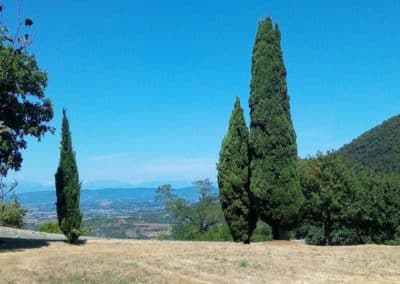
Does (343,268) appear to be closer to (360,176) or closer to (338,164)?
(338,164)

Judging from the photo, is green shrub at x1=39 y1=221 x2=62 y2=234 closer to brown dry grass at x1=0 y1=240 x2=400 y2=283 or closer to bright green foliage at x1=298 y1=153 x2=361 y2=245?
brown dry grass at x1=0 y1=240 x2=400 y2=283

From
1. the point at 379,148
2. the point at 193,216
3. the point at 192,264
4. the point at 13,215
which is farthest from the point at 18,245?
the point at 379,148

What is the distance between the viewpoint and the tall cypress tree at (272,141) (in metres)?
25.3

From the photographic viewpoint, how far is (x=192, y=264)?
1839 cm

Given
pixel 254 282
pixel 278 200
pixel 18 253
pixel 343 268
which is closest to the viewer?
pixel 254 282

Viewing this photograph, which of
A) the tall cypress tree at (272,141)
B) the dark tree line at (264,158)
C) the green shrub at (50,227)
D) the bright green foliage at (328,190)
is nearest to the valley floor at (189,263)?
the tall cypress tree at (272,141)

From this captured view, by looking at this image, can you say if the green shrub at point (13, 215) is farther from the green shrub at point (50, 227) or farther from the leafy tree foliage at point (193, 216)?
the leafy tree foliage at point (193, 216)

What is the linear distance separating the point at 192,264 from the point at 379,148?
2310 inches

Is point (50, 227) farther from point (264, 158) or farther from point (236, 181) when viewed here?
point (264, 158)

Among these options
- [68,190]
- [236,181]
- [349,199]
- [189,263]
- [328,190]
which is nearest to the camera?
[189,263]

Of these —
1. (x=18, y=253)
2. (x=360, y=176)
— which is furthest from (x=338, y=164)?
(x=18, y=253)

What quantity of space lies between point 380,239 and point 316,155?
8.59 meters

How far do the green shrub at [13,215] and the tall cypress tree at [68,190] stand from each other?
13.5 metres

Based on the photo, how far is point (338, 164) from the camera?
3500 cm
